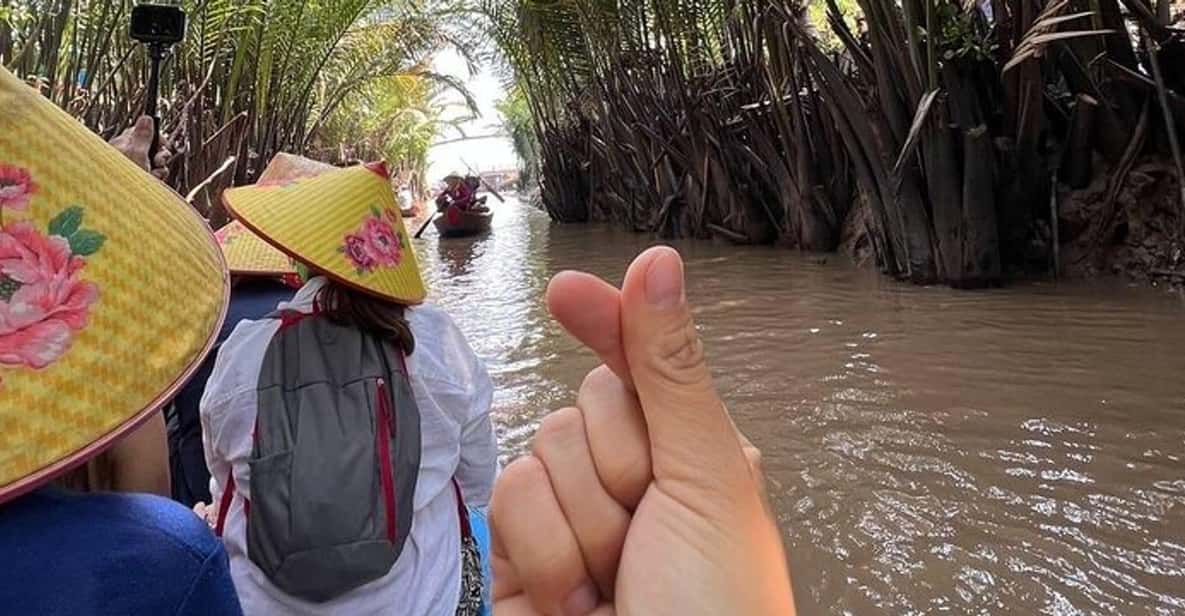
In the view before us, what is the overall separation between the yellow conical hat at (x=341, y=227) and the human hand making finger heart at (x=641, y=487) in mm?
857

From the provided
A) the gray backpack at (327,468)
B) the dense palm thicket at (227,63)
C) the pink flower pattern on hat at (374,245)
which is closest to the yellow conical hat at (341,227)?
the pink flower pattern on hat at (374,245)

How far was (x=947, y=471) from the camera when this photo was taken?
112 inches

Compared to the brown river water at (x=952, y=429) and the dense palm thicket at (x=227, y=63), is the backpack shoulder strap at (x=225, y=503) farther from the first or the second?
the dense palm thicket at (x=227, y=63)

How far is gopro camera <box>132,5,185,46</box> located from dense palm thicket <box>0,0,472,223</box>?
48.9 inches

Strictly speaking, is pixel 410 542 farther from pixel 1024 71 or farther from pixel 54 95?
pixel 1024 71

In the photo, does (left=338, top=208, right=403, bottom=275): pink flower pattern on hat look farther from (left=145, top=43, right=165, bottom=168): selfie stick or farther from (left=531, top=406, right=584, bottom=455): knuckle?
(left=531, top=406, right=584, bottom=455): knuckle

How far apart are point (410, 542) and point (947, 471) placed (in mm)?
2091

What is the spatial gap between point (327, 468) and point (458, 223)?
576 inches

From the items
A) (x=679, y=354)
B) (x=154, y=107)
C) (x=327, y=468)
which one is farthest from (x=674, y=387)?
(x=154, y=107)

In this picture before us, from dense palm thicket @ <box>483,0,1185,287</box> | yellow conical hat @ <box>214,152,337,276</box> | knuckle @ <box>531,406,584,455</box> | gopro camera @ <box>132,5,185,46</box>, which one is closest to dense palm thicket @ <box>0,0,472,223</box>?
gopro camera @ <box>132,5,185,46</box>

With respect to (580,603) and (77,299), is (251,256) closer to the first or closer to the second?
(77,299)

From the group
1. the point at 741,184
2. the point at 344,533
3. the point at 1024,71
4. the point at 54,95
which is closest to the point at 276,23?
the point at 54,95

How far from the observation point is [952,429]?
3203mm

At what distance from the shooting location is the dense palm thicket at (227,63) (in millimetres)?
4859
